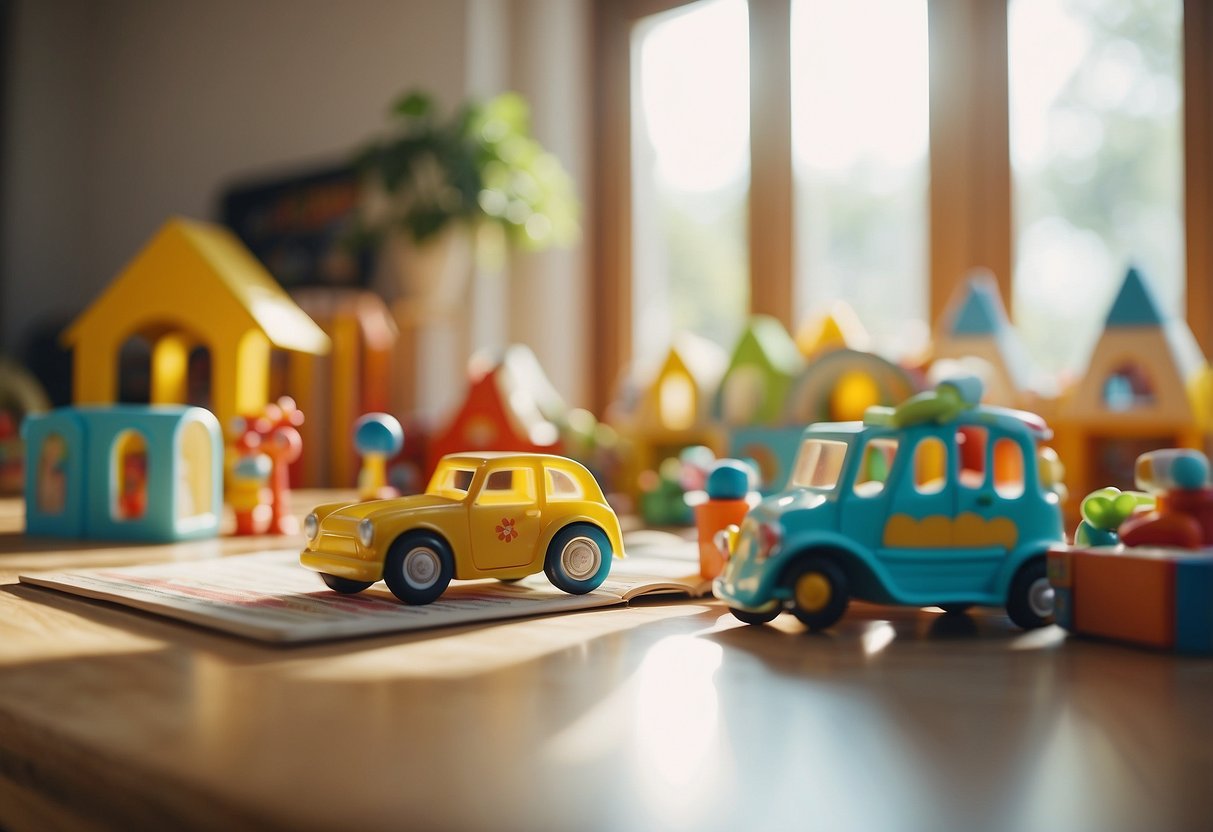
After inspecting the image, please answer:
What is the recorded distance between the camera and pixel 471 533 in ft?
5.45

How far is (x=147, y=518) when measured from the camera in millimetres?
2617

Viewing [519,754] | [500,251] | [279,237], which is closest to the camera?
[519,754]

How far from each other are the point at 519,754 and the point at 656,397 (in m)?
2.65

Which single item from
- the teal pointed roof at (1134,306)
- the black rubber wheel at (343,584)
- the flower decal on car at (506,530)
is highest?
the teal pointed roof at (1134,306)

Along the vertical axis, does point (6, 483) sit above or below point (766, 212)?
below

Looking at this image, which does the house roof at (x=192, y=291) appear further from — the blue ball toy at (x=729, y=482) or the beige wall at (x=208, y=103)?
the blue ball toy at (x=729, y=482)

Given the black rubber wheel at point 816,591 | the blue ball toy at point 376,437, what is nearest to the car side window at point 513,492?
the black rubber wheel at point 816,591

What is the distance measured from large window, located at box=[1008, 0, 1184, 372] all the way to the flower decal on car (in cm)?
236

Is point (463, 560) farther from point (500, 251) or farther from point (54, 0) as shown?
point (54, 0)

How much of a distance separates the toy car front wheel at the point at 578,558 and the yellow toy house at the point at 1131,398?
5.72ft

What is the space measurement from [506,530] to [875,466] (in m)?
0.64

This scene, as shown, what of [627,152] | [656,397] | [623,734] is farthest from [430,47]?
[623,734]

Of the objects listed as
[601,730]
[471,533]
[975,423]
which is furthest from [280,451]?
[601,730]

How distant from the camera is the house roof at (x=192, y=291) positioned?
309 centimetres
